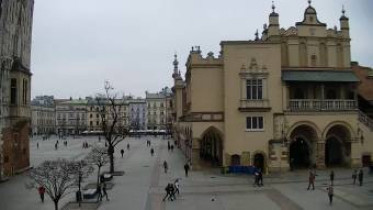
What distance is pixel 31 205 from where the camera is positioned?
32.2m

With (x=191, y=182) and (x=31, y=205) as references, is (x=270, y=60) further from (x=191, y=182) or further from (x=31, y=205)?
(x=31, y=205)

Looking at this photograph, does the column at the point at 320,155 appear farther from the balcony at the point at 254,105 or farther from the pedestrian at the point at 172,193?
the pedestrian at the point at 172,193

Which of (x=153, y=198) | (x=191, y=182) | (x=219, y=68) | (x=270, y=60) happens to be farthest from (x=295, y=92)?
(x=153, y=198)

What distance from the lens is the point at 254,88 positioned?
49.2 metres

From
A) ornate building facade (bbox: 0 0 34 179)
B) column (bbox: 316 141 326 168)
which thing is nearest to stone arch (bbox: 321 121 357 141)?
column (bbox: 316 141 326 168)

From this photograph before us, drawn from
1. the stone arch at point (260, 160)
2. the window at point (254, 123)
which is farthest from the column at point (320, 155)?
the window at point (254, 123)

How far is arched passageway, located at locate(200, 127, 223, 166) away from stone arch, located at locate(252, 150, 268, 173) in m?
4.05

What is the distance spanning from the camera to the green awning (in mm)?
49312

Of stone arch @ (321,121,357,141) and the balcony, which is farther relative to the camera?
stone arch @ (321,121,357,141)

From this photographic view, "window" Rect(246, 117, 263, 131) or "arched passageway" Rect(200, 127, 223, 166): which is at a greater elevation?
"window" Rect(246, 117, 263, 131)

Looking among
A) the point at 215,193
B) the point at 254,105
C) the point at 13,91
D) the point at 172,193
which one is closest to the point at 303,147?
the point at 254,105

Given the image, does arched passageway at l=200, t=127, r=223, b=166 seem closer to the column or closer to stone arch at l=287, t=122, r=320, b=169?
stone arch at l=287, t=122, r=320, b=169

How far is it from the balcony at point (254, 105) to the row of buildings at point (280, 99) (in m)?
0.10

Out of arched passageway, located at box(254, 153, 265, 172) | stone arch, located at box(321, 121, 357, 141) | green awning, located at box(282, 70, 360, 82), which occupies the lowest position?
arched passageway, located at box(254, 153, 265, 172)
